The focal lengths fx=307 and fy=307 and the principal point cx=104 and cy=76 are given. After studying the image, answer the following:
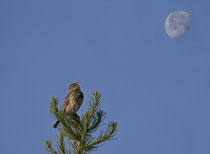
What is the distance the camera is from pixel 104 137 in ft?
17.6

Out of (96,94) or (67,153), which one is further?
(96,94)

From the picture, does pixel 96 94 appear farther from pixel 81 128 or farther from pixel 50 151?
pixel 50 151

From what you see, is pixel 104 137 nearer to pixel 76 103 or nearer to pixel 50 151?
pixel 50 151

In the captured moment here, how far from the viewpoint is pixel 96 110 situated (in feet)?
18.2

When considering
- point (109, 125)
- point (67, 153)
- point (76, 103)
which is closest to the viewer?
point (67, 153)

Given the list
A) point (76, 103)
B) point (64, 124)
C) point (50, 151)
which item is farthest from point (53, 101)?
point (76, 103)

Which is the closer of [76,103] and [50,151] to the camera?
[50,151]

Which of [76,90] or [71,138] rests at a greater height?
[76,90]

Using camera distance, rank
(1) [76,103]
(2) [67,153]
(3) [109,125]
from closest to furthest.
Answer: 1. (2) [67,153]
2. (3) [109,125]
3. (1) [76,103]

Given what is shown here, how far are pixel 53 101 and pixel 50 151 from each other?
0.88 m

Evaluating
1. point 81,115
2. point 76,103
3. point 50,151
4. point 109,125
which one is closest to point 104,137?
point 109,125

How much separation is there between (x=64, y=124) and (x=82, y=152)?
2.06ft

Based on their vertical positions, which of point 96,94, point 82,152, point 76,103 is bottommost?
point 82,152

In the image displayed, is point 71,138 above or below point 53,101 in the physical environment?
below
